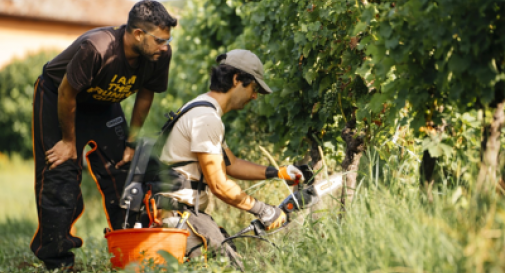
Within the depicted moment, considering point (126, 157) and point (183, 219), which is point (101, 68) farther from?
point (183, 219)

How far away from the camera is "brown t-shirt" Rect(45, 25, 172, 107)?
3.65 metres

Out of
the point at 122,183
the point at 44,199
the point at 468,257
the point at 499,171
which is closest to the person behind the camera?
the point at 468,257

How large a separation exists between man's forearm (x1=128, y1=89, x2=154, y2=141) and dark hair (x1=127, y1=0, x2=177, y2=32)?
2.48 feet

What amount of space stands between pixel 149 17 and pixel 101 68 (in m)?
0.48

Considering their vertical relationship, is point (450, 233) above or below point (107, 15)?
above

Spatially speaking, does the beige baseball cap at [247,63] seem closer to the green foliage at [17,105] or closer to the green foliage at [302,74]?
the green foliage at [302,74]

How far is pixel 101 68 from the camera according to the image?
12.3 feet

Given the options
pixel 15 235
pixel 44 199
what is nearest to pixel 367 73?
pixel 44 199

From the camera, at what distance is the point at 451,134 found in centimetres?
299

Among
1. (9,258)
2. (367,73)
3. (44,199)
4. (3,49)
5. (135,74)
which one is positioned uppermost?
(367,73)

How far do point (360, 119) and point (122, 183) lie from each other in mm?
1932

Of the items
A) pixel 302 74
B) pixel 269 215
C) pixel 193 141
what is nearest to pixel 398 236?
pixel 269 215

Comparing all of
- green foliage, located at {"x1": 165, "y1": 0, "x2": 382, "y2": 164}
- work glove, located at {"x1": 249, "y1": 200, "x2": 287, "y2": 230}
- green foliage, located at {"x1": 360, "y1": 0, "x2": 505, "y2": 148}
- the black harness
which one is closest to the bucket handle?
the black harness

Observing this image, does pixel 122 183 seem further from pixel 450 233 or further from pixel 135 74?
pixel 450 233
